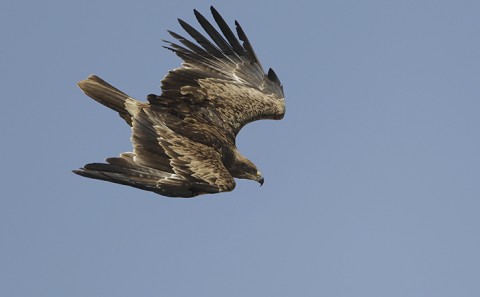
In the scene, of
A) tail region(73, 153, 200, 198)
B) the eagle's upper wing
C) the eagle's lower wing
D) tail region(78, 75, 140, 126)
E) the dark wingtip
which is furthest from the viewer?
the dark wingtip

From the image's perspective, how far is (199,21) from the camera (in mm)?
19891

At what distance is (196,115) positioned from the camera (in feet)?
61.1

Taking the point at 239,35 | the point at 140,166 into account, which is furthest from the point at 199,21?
the point at 140,166

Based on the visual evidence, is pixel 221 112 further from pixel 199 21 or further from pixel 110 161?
pixel 110 161

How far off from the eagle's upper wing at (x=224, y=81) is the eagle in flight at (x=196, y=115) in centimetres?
2

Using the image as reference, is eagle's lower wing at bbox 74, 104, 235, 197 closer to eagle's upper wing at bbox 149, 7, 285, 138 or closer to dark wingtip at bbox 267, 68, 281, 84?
eagle's upper wing at bbox 149, 7, 285, 138

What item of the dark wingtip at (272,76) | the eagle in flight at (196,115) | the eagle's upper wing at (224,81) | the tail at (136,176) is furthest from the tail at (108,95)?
the dark wingtip at (272,76)

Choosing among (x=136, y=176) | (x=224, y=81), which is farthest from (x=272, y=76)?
(x=136, y=176)

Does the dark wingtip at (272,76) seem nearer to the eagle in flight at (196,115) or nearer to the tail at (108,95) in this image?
the eagle in flight at (196,115)

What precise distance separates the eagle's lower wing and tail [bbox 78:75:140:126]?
0.37m

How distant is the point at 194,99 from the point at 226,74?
5.22ft

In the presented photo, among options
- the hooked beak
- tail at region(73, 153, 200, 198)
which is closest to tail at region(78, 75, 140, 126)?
tail at region(73, 153, 200, 198)

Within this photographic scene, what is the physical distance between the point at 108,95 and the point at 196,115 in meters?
A: 1.53

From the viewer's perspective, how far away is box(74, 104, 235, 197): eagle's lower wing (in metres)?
16.0
